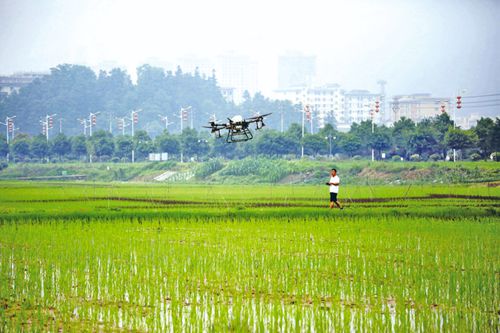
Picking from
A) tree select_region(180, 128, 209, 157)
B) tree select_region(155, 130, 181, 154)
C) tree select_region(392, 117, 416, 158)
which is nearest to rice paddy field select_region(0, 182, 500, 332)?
tree select_region(392, 117, 416, 158)

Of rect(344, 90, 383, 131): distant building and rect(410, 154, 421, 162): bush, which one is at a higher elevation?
rect(344, 90, 383, 131): distant building

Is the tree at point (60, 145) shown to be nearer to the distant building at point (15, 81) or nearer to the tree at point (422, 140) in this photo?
the tree at point (422, 140)

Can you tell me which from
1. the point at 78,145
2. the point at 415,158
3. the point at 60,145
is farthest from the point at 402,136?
the point at 60,145

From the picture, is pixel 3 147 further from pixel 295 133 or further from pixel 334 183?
pixel 334 183

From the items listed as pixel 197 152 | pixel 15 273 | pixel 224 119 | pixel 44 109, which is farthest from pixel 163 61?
pixel 15 273

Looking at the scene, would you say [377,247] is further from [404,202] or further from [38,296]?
[404,202]

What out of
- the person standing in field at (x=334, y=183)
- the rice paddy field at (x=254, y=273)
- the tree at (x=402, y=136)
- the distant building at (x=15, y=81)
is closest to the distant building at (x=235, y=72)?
the distant building at (x=15, y=81)

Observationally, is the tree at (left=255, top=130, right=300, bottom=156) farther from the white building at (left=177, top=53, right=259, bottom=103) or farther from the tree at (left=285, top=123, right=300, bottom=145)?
the white building at (left=177, top=53, right=259, bottom=103)
